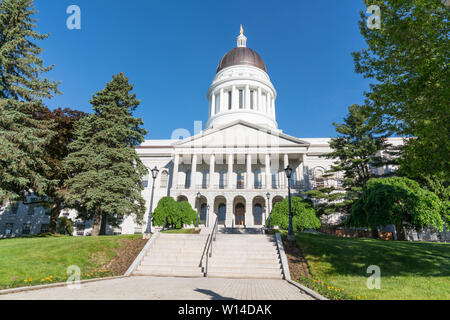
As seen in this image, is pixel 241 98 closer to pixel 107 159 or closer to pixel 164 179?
pixel 164 179

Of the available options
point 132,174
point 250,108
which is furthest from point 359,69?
point 250,108

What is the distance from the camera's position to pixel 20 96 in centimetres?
1794

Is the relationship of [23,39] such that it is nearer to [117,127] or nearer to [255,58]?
[117,127]

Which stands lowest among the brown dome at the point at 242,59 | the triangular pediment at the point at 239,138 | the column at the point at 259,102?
the triangular pediment at the point at 239,138

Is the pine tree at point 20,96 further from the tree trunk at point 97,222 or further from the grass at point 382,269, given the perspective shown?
the grass at point 382,269

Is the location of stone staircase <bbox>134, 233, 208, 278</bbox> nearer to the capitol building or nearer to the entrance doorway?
the capitol building

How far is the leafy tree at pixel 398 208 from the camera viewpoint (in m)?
16.6

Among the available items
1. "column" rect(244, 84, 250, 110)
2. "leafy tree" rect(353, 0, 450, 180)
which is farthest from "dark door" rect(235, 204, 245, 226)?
"leafy tree" rect(353, 0, 450, 180)

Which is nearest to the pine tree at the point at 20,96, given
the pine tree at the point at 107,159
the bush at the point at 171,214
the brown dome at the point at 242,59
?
the pine tree at the point at 107,159

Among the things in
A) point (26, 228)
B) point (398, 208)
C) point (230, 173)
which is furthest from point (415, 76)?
point (26, 228)

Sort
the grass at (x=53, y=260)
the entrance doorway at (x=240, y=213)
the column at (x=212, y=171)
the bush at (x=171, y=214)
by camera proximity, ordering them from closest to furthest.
→ the grass at (x=53, y=260), the bush at (x=171, y=214), the column at (x=212, y=171), the entrance doorway at (x=240, y=213)

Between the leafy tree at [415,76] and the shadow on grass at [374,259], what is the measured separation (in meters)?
3.72

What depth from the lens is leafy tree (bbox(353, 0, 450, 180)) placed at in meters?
7.66

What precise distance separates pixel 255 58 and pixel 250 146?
27.9 meters
